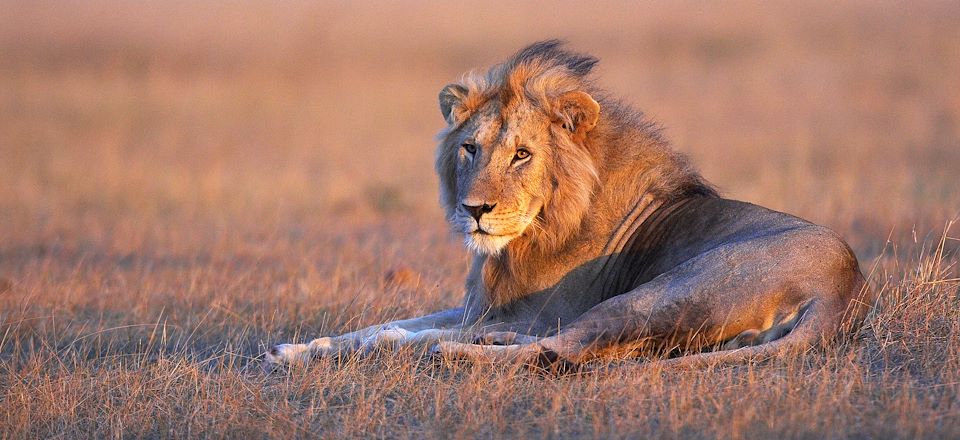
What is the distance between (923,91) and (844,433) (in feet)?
54.9

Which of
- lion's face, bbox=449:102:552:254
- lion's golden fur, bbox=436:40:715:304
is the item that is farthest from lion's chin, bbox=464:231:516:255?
lion's golden fur, bbox=436:40:715:304

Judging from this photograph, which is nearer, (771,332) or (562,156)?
(771,332)

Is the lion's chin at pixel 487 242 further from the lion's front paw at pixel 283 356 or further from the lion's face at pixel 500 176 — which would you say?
the lion's front paw at pixel 283 356

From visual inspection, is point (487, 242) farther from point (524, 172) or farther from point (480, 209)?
point (524, 172)

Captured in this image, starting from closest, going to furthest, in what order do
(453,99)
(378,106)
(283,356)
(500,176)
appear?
(283,356)
(500,176)
(453,99)
(378,106)

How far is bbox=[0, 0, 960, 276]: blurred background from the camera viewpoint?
12.5 meters

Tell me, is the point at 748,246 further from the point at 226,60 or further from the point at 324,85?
the point at 226,60

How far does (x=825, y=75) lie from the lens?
67.4 ft

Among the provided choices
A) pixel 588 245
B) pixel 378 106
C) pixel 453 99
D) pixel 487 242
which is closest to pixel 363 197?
pixel 453 99

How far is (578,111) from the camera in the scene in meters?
5.68

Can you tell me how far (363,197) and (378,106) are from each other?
25.1 ft

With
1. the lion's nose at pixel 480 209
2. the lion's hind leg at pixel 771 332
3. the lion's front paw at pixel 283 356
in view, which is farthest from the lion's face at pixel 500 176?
the lion's hind leg at pixel 771 332

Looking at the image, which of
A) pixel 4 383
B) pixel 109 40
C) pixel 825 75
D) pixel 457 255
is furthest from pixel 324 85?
pixel 4 383

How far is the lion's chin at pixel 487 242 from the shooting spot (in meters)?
5.50
